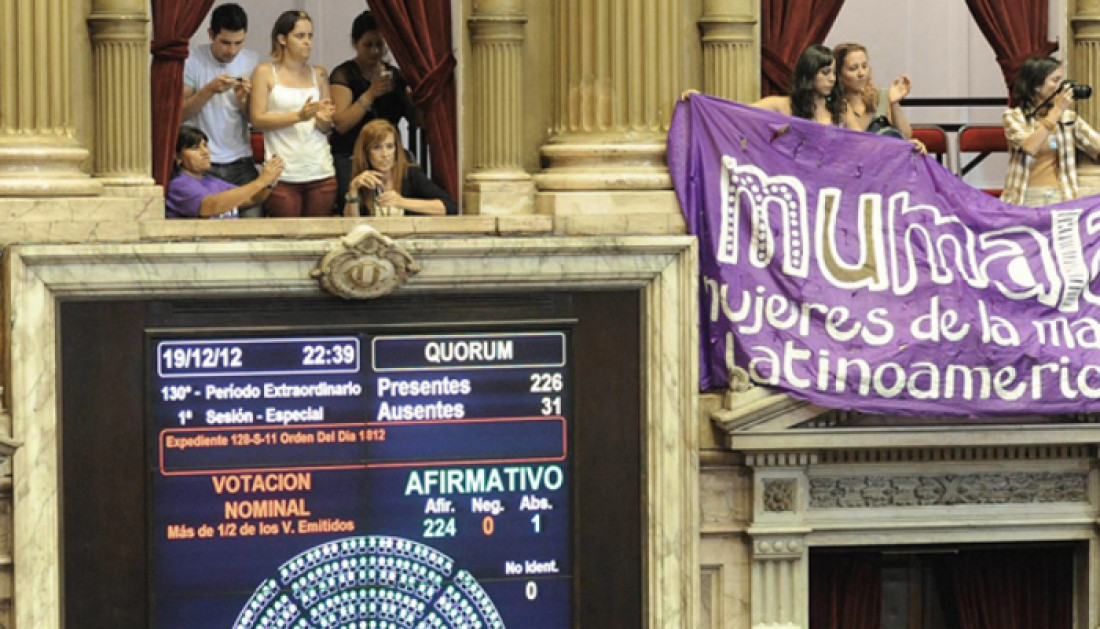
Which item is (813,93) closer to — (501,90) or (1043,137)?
(1043,137)

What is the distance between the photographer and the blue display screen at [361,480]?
16578mm

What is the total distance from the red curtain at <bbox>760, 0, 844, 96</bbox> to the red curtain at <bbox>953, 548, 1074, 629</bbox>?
3222mm

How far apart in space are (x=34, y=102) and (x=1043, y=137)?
611cm

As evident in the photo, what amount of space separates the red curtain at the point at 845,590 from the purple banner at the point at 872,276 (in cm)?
133

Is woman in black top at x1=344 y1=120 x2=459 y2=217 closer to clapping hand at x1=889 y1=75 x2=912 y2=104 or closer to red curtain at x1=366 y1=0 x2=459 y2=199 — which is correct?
red curtain at x1=366 y1=0 x2=459 y2=199

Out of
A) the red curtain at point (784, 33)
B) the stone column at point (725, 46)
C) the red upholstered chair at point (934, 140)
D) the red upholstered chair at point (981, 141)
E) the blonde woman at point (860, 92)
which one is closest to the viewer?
the blonde woman at point (860, 92)

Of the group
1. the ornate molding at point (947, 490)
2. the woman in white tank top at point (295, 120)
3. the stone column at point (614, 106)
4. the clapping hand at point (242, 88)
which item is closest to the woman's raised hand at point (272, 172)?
the woman in white tank top at point (295, 120)

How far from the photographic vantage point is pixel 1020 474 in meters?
17.5

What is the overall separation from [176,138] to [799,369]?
3.98 m

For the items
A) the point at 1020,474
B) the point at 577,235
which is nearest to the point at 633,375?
the point at 577,235

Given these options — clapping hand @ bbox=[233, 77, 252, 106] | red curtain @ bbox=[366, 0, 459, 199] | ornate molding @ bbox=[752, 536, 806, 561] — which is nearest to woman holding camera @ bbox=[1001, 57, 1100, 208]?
ornate molding @ bbox=[752, 536, 806, 561]

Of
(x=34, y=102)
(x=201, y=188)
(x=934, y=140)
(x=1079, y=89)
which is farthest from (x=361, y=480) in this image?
(x=934, y=140)

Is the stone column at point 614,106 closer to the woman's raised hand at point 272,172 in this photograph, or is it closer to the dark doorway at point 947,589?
the woman's raised hand at point 272,172

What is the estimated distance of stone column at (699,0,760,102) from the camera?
17.6 metres
